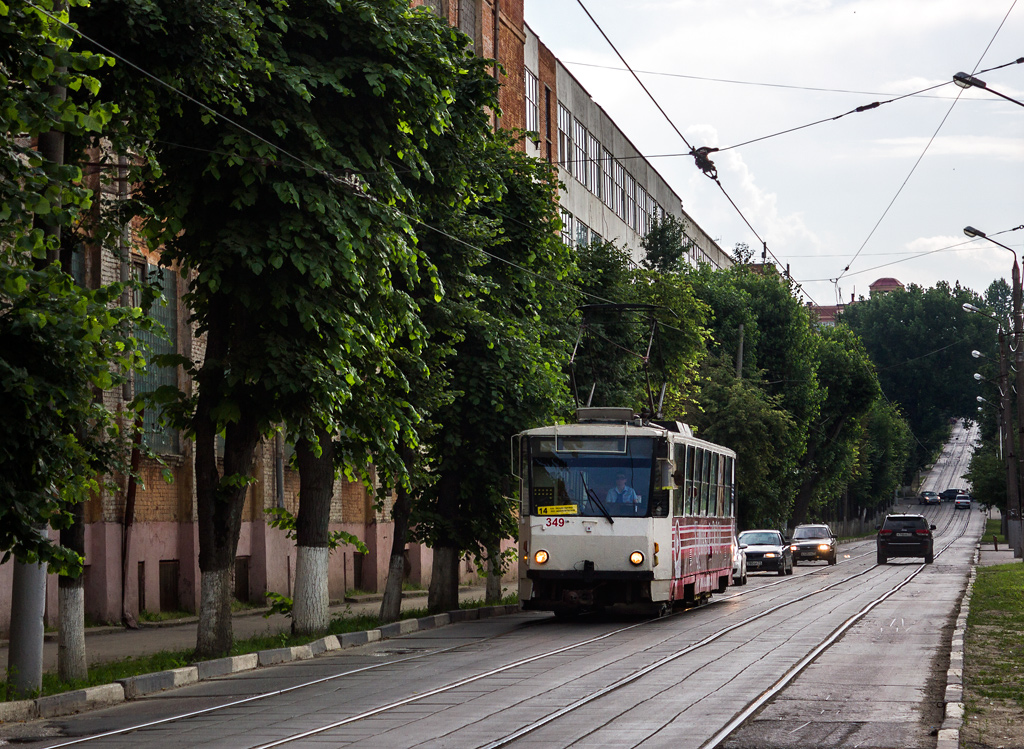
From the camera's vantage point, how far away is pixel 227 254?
1490cm

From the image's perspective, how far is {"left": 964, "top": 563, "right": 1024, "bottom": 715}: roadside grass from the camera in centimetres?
1159

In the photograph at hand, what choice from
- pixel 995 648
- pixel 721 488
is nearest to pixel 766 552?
pixel 721 488

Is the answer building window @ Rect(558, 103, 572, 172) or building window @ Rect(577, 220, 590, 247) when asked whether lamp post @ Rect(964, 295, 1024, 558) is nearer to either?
building window @ Rect(577, 220, 590, 247)

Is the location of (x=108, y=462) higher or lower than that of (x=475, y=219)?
lower

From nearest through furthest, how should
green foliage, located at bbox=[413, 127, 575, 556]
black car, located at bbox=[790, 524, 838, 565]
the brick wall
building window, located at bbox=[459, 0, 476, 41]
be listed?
green foliage, located at bbox=[413, 127, 575, 556], building window, located at bbox=[459, 0, 476, 41], the brick wall, black car, located at bbox=[790, 524, 838, 565]

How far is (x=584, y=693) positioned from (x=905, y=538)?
36.6 m

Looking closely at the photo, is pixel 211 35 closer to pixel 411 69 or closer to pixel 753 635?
pixel 411 69

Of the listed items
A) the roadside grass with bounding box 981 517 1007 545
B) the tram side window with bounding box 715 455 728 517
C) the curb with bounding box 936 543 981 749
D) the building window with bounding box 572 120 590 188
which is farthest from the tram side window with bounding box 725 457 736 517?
the roadside grass with bounding box 981 517 1007 545

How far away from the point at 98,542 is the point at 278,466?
6.75 metres

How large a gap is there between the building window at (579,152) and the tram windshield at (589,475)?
3008 centimetres

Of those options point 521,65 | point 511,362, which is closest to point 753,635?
point 511,362

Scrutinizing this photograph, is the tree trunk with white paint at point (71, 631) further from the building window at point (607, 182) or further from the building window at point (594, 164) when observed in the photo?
the building window at point (607, 182)

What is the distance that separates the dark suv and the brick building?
15147 millimetres

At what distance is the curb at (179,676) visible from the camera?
11.6m
